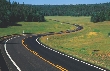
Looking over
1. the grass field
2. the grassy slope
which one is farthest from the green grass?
the grassy slope

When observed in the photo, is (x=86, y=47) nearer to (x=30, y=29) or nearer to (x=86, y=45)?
(x=86, y=45)

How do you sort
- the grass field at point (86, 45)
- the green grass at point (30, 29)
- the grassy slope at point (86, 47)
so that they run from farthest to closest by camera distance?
the green grass at point (30, 29) < the grass field at point (86, 45) < the grassy slope at point (86, 47)

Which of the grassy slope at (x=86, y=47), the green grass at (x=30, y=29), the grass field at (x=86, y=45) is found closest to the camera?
the grassy slope at (x=86, y=47)

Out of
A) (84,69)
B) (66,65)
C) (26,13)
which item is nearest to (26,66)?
(66,65)

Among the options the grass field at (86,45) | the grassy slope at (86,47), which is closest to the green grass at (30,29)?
the grass field at (86,45)

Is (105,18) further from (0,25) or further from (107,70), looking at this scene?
(107,70)

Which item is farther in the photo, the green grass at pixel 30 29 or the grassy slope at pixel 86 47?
the green grass at pixel 30 29

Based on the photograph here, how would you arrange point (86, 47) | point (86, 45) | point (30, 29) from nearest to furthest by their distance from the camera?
point (86, 47) < point (86, 45) < point (30, 29)

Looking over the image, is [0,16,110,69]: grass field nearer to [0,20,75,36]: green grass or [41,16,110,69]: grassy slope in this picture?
[41,16,110,69]: grassy slope

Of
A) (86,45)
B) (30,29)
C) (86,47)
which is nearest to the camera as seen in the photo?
(86,47)

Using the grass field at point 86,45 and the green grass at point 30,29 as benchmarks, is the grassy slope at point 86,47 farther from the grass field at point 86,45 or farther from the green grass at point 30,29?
the green grass at point 30,29

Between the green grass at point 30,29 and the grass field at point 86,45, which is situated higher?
the grass field at point 86,45

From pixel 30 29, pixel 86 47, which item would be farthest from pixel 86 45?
pixel 30 29

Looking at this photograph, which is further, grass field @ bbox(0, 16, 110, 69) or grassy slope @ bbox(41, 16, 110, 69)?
grass field @ bbox(0, 16, 110, 69)
